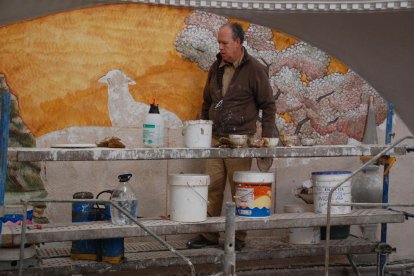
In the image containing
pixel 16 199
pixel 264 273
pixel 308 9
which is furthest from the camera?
pixel 308 9

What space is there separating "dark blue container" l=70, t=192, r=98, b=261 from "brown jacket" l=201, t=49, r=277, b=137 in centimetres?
138

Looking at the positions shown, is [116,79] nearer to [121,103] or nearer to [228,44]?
[121,103]

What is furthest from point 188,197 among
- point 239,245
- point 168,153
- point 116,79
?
point 116,79

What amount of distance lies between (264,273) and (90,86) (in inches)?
96.1

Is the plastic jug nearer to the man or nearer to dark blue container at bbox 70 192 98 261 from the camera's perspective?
dark blue container at bbox 70 192 98 261

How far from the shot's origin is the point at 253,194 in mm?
5262

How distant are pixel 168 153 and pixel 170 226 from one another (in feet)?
1.91

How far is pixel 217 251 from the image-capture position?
550cm

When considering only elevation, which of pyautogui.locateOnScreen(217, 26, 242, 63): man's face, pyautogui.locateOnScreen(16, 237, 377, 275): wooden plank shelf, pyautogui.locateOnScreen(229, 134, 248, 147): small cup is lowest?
pyautogui.locateOnScreen(16, 237, 377, 275): wooden plank shelf

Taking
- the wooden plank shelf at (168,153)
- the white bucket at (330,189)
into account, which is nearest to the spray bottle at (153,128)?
the wooden plank shelf at (168,153)

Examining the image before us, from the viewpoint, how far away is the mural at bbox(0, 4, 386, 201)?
578 centimetres

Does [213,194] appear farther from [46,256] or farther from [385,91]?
[385,91]

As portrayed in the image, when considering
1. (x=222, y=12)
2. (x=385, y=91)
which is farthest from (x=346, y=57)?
(x=222, y=12)

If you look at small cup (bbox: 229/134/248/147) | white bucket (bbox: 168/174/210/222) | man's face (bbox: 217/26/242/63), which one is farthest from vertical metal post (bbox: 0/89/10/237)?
man's face (bbox: 217/26/242/63)
